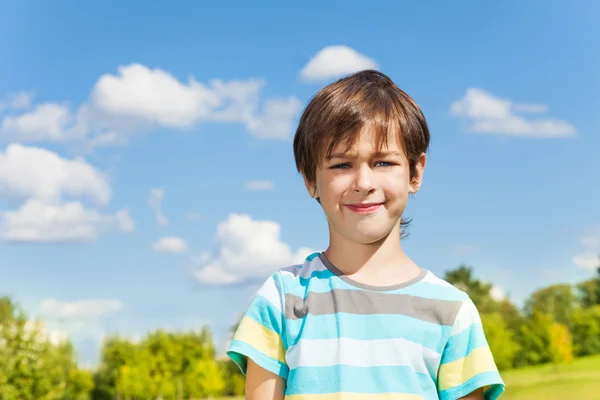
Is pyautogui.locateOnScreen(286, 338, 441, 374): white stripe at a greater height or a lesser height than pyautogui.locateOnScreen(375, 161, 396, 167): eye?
lesser

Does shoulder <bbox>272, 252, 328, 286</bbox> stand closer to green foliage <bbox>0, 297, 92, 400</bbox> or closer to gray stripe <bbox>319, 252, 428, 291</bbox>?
gray stripe <bbox>319, 252, 428, 291</bbox>

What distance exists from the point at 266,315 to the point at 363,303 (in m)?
0.43

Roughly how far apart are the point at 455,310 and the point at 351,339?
0.48 m

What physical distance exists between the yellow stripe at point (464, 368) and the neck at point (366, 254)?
0.49m

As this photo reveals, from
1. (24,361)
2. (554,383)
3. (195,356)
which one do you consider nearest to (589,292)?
(554,383)

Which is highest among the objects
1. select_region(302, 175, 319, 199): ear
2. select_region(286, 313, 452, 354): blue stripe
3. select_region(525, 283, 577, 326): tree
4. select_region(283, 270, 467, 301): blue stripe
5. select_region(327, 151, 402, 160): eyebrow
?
select_region(525, 283, 577, 326): tree

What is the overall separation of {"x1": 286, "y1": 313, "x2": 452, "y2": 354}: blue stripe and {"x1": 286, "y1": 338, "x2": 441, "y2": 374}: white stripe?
21 millimetres

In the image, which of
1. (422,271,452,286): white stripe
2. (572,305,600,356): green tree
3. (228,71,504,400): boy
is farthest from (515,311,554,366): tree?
(228,71,504,400): boy

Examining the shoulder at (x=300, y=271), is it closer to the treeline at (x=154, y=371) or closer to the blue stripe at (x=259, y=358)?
the blue stripe at (x=259, y=358)

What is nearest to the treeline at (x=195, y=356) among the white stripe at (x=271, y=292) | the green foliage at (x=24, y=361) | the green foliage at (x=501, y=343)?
the green foliage at (x=501, y=343)

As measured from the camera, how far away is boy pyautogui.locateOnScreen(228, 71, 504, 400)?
9.50 ft

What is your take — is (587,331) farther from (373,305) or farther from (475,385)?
(373,305)

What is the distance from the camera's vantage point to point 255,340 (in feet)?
9.91

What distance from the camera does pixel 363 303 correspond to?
2990 millimetres
